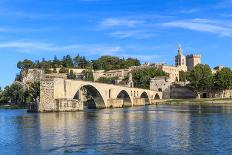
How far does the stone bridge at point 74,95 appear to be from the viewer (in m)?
79.3

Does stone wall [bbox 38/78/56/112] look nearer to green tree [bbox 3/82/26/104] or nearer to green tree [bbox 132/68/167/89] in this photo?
green tree [bbox 3/82/26/104]

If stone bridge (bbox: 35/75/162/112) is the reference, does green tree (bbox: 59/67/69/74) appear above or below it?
above

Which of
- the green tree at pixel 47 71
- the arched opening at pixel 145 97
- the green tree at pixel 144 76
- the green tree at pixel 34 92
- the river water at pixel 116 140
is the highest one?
the green tree at pixel 47 71

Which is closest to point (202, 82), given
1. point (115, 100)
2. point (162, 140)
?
point (115, 100)

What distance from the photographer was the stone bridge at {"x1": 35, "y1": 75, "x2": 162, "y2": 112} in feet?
260

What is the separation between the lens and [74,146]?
3581cm

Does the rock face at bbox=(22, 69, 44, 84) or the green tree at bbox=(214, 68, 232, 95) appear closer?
the green tree at bbox=(214, 68, 232, 95)

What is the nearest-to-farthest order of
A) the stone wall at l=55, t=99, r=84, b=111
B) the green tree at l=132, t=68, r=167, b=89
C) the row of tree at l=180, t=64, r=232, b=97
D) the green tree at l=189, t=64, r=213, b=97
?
1. the stone wall at l=55, t=99, r=84, b=111
2. the green tree at l=189, t=64, r=213, b=97
3. the row of tree at l=180, t=64, r=232, b=97
4. the green tree at l=132, t=68, r=167, b=89

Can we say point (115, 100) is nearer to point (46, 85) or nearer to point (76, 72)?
point (46, 85)

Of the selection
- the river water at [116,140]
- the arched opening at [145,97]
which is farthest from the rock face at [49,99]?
the arched opening at [145,97]

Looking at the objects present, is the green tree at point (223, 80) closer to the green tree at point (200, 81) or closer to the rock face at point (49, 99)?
the green tree at point (200, 81)

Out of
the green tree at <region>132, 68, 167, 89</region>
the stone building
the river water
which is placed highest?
the green tree at <region>132, 68, 167, 89</region>

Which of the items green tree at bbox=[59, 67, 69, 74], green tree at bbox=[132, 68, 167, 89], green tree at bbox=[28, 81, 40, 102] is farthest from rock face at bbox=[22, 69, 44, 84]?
green tree at bbox=[28, 81, 40, 102]

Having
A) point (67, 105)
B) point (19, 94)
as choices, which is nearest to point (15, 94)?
point (19, 94)
